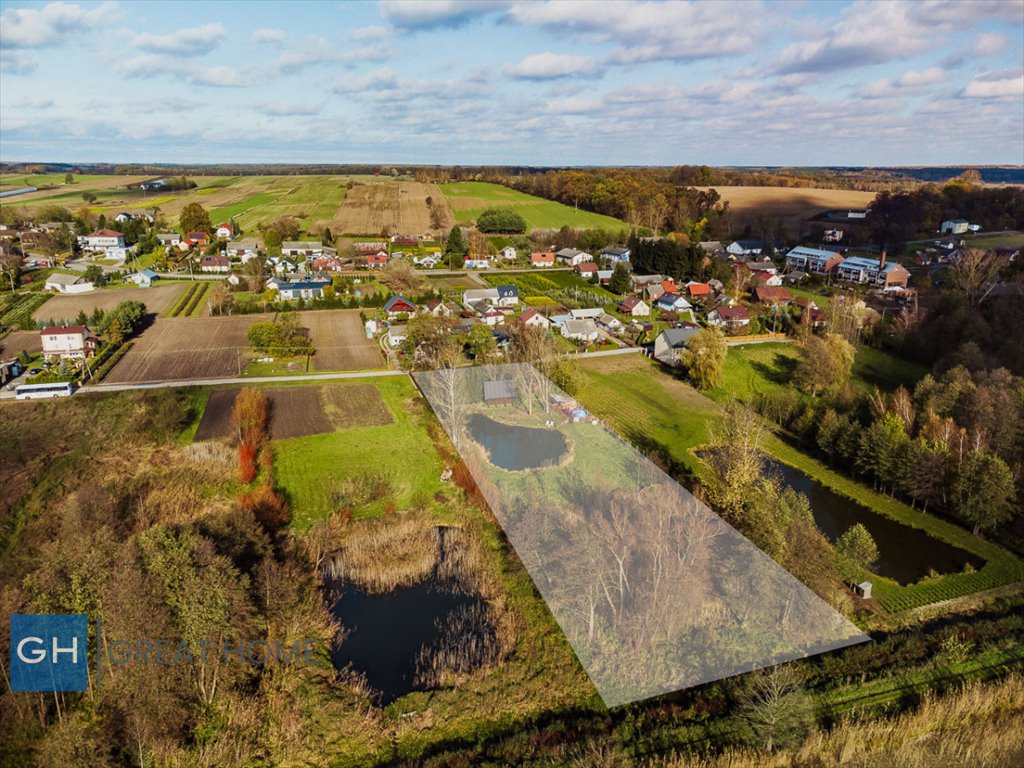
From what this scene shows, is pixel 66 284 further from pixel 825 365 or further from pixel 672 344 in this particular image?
pixel 825 365

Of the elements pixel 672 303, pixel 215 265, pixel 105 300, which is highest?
pixel 215 265

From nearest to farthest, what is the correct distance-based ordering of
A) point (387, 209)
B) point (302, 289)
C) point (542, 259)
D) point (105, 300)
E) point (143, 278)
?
point (105, 300), point (302, 289), point (143, 278), point (542, 259), point (387, 209)

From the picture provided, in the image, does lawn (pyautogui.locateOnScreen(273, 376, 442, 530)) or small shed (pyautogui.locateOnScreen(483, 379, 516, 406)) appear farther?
small shed (pyautogui.locateOnScreen(483, 379, 516, 406))

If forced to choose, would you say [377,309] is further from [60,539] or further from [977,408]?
[977,408]

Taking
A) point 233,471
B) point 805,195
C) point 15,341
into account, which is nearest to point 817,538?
point 233,471

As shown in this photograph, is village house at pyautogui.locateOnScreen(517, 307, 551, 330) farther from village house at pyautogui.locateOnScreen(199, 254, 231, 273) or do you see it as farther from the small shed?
village house at pyautogui.locateOnScreen(199, 254, 231, 273)

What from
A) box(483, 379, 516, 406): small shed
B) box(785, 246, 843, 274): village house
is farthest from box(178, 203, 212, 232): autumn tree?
box(785, 246, 843, 274): village house

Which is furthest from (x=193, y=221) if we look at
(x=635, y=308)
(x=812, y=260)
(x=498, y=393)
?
(x=812, y=260)
